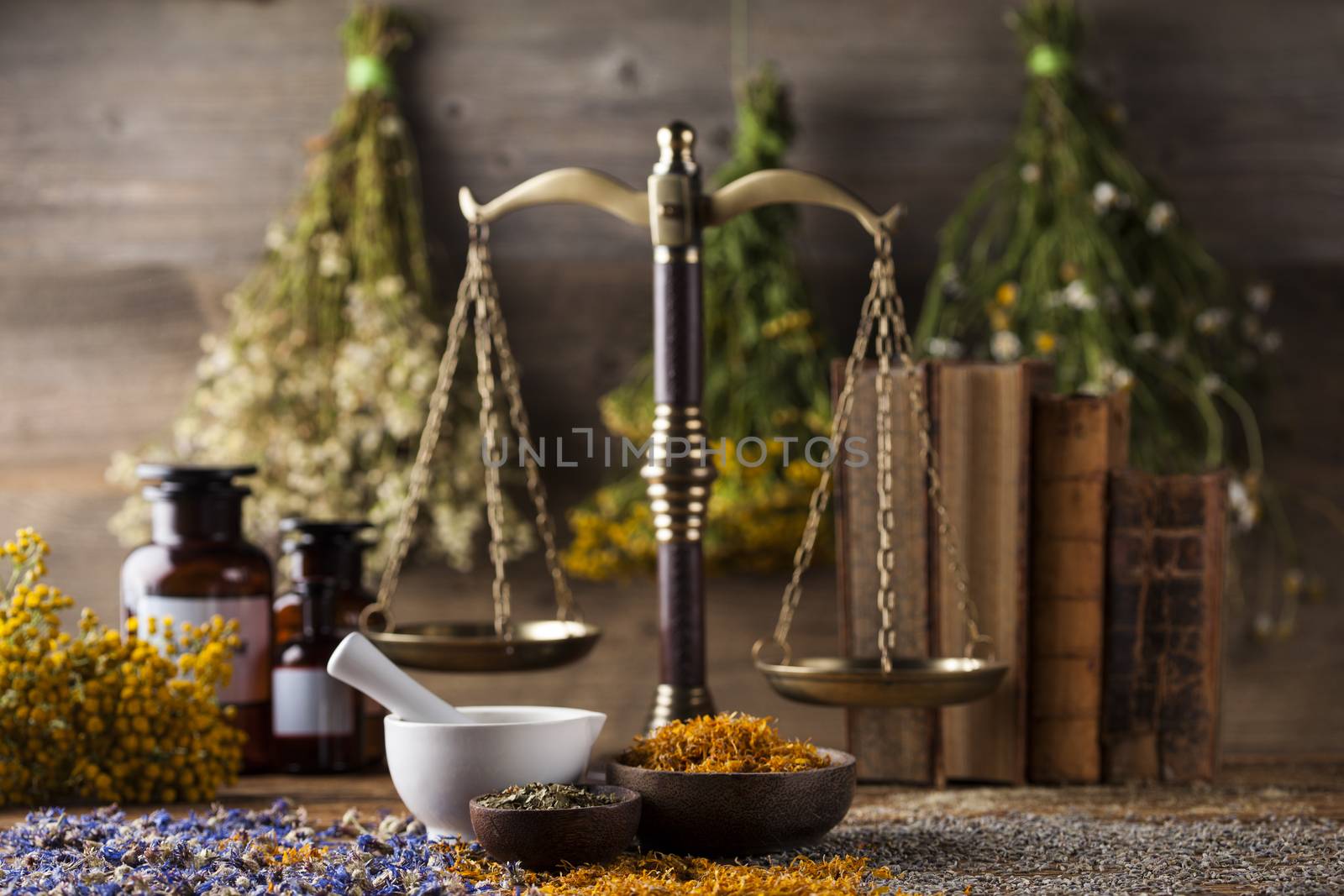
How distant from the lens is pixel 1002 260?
1.63 metres

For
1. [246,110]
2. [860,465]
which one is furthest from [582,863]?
[246,110]

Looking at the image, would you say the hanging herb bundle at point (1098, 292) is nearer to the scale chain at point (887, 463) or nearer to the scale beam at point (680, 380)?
the scale chain at point (887, 463)

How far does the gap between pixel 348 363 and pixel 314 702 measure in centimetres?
43

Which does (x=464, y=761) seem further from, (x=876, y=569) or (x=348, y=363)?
(x=348, y=363)

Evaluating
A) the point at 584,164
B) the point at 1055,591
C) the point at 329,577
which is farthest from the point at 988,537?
the point at 584,164

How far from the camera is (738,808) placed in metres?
0.97

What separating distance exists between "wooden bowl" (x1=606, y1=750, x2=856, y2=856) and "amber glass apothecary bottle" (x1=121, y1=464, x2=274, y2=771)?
1.79ft

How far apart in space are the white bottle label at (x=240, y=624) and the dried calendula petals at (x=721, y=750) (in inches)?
19.5

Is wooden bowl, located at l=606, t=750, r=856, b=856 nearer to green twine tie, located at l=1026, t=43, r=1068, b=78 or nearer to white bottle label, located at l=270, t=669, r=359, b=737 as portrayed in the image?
white bottle label, located at l=270, t=669, r=359, b=737

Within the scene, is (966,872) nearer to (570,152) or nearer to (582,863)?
(582,863)

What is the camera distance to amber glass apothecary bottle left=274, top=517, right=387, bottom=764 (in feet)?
4.61

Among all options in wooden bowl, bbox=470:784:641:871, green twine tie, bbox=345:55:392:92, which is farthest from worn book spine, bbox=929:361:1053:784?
green twine tie, bbox=345:55:392:92

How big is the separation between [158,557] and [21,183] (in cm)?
75

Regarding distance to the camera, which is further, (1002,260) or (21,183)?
(21,183)
